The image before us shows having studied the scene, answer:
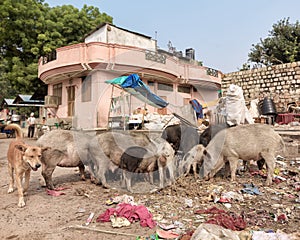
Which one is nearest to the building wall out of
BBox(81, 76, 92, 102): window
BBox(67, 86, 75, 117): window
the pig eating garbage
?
BBox(81, 76, 92, 102): window

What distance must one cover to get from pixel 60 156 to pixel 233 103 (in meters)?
4.55

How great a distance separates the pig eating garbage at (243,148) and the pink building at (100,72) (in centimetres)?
622

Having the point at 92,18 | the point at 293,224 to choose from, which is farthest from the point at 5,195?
the point at 92,18

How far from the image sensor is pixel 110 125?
11.7 m

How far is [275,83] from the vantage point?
12.1m

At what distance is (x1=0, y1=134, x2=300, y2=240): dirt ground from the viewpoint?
10.3 ft

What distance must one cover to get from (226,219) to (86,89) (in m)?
12.4

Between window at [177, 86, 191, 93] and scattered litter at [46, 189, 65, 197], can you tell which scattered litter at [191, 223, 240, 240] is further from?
window at [177, 86, 191, 93]

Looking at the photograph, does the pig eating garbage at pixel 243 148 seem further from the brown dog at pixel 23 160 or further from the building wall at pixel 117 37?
the building wall at pixel 117 37

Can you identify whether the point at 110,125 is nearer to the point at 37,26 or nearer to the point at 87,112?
the point at 87,112

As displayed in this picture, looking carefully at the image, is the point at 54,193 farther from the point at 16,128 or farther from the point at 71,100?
the point at 71,100

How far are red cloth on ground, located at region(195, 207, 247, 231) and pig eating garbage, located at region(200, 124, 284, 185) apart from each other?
5.96 ft

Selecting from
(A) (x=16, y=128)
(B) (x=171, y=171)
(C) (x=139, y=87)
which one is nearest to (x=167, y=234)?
(B) (x=171, y=171)

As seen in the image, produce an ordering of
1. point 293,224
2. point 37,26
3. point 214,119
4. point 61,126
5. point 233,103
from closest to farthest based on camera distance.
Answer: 1. point 293,224
2. point 233,103
3. point 214,119
4. point 61,126
5. point 37,26
